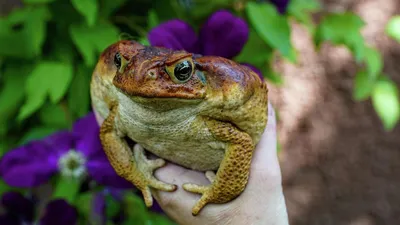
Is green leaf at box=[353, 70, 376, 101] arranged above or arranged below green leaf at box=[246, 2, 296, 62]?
below

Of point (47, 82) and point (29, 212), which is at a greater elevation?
point (47, 82)

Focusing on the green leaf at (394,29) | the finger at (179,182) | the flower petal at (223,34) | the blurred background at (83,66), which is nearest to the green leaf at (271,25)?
the blurred background at (83,66)

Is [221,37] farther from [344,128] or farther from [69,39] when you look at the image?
[344,128]

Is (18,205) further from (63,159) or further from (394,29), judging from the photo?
(394,29)

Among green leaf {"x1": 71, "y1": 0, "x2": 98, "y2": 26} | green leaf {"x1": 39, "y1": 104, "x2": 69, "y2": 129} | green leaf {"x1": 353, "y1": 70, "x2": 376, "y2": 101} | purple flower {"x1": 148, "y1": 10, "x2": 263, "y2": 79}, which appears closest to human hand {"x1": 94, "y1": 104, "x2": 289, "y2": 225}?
purple flower {"x1": 148, "y1": 10, "x2": 263, "y2": 79}

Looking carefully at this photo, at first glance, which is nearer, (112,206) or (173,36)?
(173,36)

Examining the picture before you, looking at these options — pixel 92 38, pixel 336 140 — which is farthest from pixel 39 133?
pixel 336 140

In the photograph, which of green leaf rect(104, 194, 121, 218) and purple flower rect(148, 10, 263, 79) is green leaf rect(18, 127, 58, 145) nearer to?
green leaf rect(104, 194, 121, 218)
